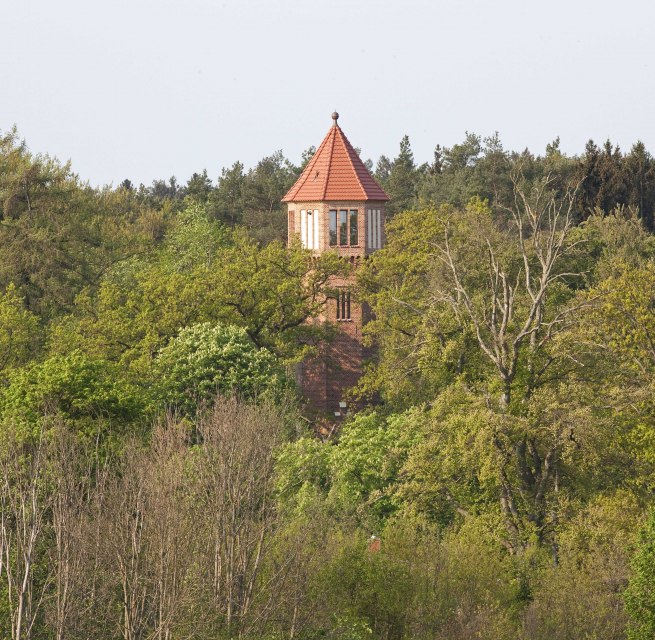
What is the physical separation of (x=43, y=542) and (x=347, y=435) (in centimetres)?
1538

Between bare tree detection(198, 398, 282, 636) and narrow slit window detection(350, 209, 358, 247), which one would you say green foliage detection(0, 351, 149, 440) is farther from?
narrow slit window detection(350, 209, 358, 247)

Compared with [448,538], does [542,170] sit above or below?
above

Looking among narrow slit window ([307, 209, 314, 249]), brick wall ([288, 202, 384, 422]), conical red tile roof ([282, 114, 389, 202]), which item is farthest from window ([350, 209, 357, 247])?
narrow slit window ([307, 209, 314, 249])

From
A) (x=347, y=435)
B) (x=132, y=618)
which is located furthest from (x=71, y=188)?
(x=132, y=618)

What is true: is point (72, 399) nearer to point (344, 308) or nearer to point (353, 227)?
point (344, 308)

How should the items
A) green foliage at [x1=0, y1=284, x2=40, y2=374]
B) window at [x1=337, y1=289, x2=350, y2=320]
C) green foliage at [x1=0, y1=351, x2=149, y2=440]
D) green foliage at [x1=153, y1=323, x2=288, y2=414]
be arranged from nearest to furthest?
green foliage at [x1=0, y1=351, x2=149, y2=440] < green foliage at [x1=153, y1=323, x2=288, y2=414] < green foliage at [x1=0, y1=284, x2=40, y2=374] < window at [x1=337, y1=289, x2=350, y2=320]

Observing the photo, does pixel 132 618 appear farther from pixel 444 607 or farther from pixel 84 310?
pixel 84 310

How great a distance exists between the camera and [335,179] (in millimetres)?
67125

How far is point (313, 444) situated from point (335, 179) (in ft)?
Answer: 70.0

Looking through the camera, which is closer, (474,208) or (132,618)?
(132,618)

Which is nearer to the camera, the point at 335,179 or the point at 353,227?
the point at 353,227

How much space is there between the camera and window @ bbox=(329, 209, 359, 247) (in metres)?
65.8

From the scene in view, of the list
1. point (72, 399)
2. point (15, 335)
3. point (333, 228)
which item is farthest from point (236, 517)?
point (333, 228)

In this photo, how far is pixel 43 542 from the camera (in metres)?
34.7
